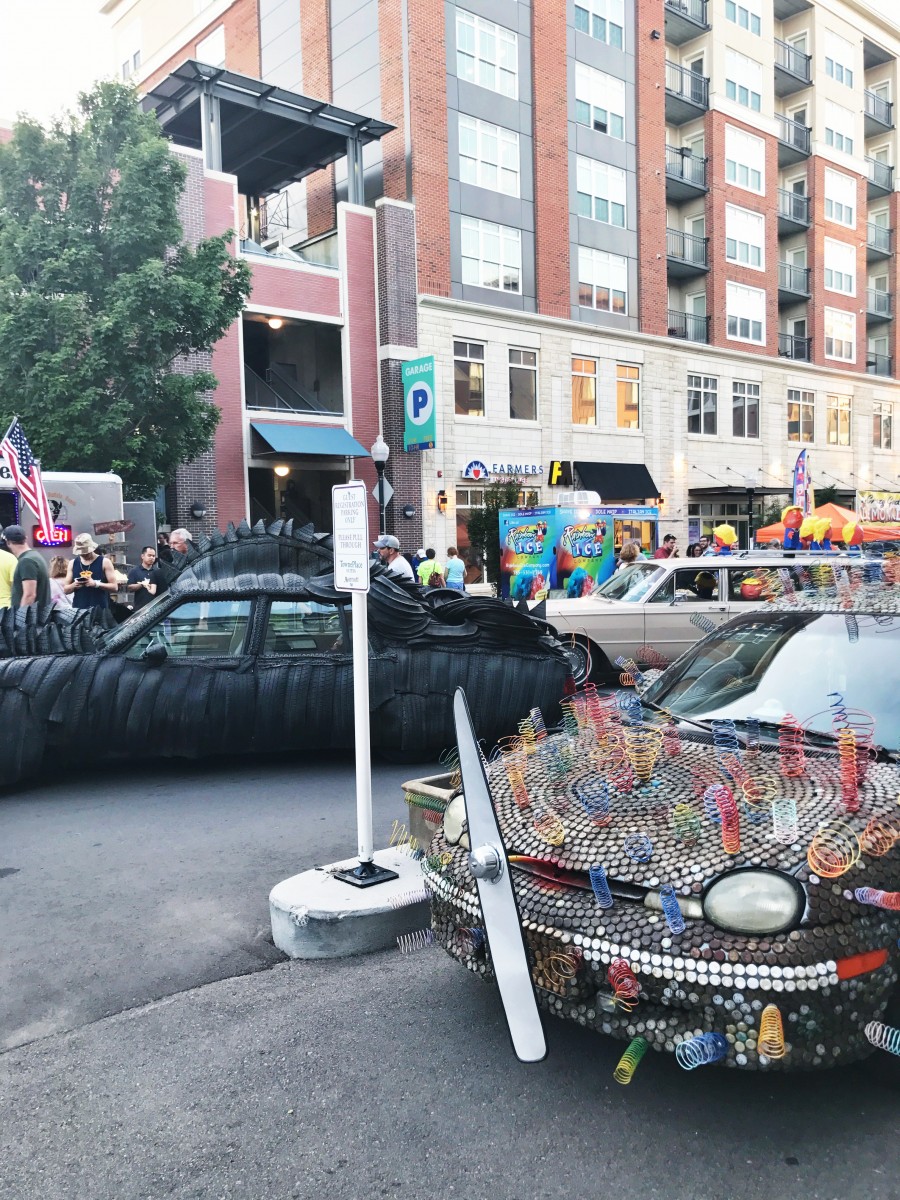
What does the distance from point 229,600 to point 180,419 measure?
10963mm

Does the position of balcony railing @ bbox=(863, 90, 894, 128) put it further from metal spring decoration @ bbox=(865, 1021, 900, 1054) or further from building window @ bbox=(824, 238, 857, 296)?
metal spring decoration @ bbox=(865, 1021, 900, 1054)

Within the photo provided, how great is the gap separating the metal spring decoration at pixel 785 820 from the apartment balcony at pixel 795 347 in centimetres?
3684

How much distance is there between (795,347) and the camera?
3753 cm

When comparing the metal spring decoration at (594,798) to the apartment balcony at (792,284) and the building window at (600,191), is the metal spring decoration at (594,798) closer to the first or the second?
the building window at (600,191)

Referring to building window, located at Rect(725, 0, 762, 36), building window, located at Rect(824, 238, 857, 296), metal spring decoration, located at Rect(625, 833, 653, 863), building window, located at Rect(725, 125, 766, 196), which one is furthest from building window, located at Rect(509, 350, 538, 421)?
metal spring decoration, located at Rect(625, 833, 653, 863)

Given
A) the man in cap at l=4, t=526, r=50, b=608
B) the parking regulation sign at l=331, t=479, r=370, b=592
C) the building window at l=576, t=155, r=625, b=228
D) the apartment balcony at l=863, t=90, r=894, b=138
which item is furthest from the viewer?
the apartment balcony at l=863, t=90, r=894, b=138

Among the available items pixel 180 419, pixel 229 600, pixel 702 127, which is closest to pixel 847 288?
pixel 702 127

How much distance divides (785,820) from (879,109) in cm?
4875

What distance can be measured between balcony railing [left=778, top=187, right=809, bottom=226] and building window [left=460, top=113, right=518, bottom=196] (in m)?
14.6

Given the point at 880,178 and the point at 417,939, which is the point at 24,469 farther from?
the point at 880,178

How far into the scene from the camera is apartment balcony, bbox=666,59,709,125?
32.3 m

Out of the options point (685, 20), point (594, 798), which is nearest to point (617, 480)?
point (685, 20)

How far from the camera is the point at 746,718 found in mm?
4008

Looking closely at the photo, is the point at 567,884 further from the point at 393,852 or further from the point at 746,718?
the point at 393,852
